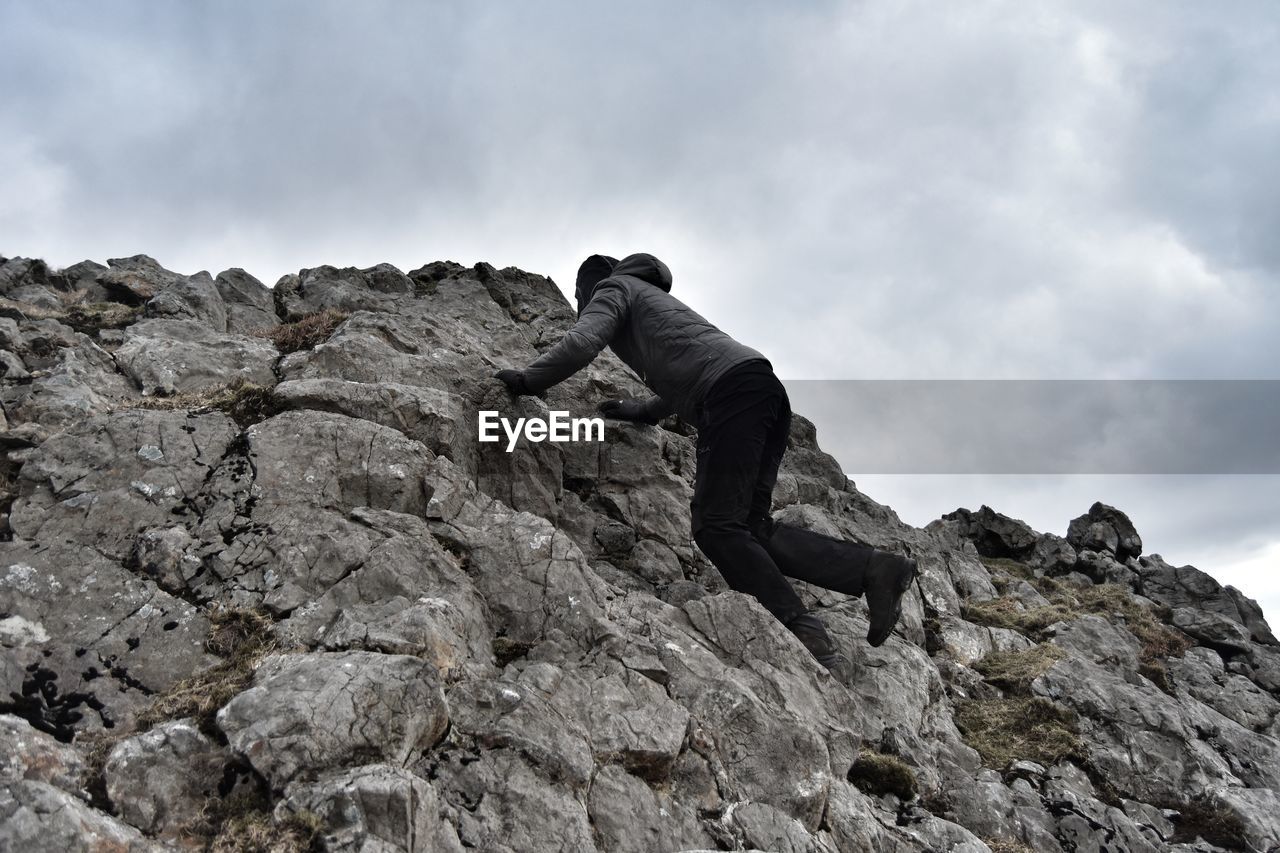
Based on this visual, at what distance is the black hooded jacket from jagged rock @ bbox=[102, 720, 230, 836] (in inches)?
275

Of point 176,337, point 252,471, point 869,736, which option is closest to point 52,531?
point 252,471

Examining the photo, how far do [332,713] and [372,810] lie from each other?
91cm

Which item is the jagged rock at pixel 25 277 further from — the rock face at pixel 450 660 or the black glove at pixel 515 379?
the black glove at pixel 515 379

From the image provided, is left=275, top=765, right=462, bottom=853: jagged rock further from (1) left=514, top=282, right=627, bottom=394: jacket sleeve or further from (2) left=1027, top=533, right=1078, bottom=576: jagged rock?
(2) left=1027, top=533, right=1078, bottom=576: jagged rock

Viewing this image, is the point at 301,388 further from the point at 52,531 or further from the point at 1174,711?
the point at 1174,711

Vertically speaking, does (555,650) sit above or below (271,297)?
below

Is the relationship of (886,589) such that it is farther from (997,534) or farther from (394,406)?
(997,534)

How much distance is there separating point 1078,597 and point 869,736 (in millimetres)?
11611

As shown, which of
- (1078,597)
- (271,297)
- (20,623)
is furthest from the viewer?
(271,297)

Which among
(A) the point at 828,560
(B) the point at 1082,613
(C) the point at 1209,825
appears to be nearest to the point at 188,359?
(A) the point at 828,560

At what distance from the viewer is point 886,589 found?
10.4m

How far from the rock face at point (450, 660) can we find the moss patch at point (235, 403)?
48mm

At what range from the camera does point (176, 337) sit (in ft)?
44.7

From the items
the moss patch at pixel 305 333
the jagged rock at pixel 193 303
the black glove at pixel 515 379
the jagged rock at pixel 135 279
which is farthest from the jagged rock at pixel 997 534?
the jagged rock at pixel 135 279
